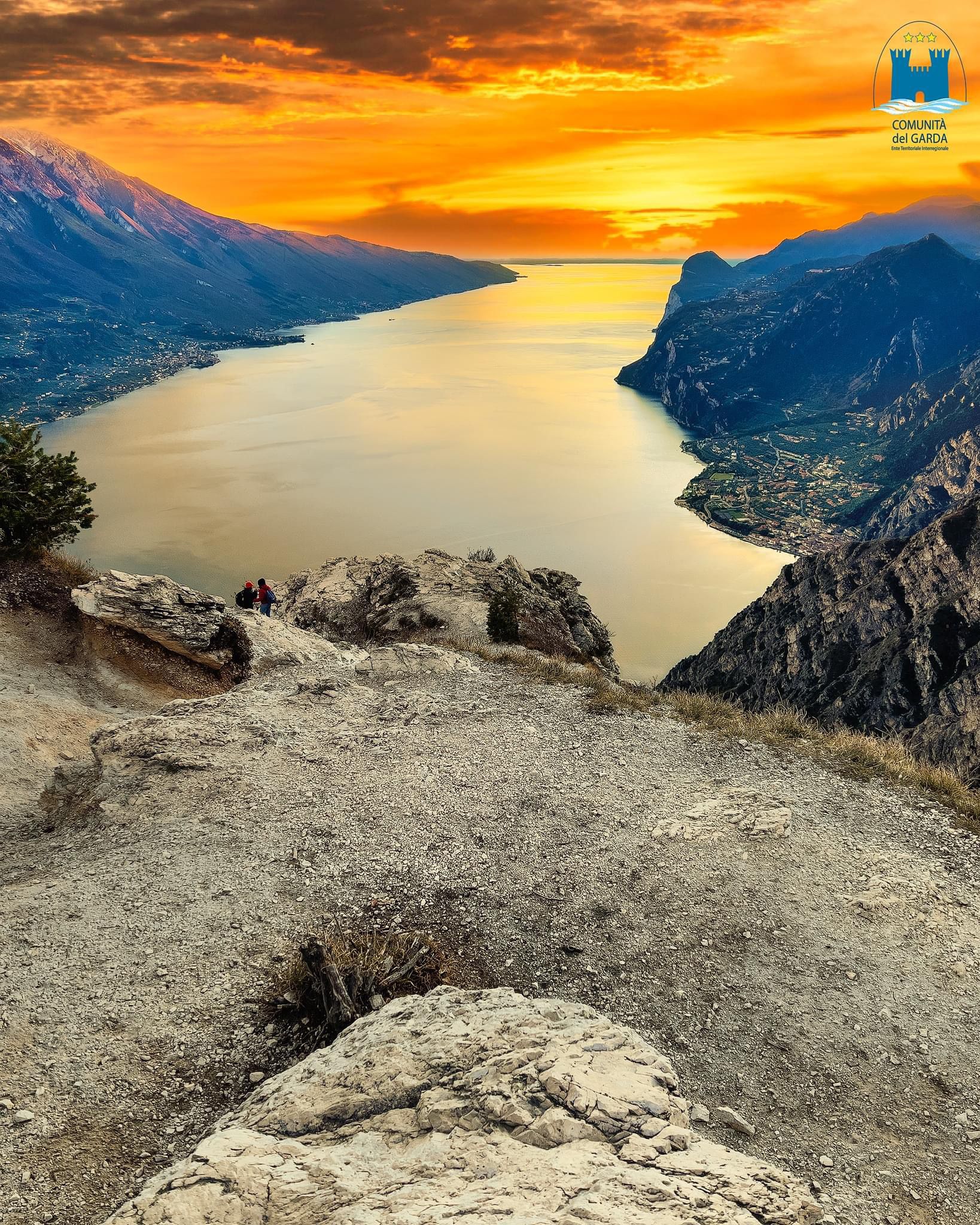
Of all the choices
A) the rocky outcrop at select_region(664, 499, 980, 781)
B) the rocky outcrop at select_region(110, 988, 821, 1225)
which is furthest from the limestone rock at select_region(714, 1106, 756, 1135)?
the rocky outcrop at select_region(664, 499, 980, 781)

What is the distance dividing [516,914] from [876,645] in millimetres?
64976

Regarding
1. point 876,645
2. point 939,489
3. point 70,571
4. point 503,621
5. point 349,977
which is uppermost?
point 70,571

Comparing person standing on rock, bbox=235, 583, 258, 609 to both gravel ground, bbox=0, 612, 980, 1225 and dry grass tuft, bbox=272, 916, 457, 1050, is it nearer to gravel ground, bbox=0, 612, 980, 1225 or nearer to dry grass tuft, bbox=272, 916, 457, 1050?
gravel ground, bbox=0, 612, 980, 1225

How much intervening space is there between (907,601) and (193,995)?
2875 inches

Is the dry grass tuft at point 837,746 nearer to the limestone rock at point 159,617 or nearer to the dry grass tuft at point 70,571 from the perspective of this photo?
the limestone rock at point 159,617

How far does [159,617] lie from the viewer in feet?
82.2

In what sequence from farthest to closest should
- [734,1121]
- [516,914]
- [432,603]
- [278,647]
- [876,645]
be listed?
[876,645]
[432,603]
[278,647]
[516,914]
[734,1121]

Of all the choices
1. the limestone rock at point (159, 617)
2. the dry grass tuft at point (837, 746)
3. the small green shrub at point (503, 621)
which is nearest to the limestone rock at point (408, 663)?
the limestone rock at point (159, 617)

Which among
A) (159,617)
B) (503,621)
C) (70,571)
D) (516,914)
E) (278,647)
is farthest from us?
(503,621)

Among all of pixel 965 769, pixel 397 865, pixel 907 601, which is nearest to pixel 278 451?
pixel 907 601

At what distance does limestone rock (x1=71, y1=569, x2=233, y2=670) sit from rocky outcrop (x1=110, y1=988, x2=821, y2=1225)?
17197mm

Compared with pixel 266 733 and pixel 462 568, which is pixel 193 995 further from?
pixel 462 568

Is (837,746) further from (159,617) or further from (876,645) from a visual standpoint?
(876,645)

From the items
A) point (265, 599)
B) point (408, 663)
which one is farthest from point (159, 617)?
point (408, 663)
